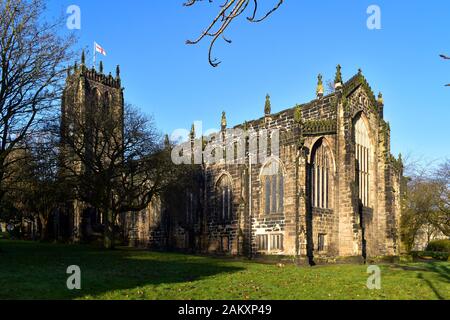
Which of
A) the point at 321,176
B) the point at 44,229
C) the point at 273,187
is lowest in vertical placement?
the point at 44,229

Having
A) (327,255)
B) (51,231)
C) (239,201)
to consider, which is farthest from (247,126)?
(51,231)

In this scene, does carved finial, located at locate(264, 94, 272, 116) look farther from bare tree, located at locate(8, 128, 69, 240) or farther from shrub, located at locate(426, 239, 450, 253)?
shrub, located at locate(426, 239, 450, 253)

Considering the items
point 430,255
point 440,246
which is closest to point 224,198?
point 430,255

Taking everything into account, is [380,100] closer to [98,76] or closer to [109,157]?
[109,157]

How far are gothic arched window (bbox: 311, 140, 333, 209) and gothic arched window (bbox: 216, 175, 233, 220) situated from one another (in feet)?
27.3

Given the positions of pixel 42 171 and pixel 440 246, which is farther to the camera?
pixel 440 246

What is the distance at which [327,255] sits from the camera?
99.1 feet

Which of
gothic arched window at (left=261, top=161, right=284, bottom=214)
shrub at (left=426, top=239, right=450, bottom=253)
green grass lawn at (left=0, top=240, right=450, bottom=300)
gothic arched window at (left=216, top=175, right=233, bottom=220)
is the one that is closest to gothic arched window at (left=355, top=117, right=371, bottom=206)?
gothic arched window at (left=261, top=161, right=284, bottom=214)

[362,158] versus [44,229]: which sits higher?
[362,158]

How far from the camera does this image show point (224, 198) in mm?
38156

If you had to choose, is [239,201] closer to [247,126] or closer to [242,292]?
[247,126]

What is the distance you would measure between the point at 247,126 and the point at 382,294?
23814mm

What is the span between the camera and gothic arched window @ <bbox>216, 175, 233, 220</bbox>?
37.3 metres

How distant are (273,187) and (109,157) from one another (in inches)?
468
